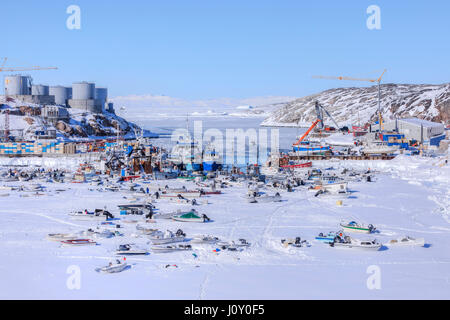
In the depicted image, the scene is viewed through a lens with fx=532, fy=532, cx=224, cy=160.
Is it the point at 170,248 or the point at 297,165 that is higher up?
the point at 297,165

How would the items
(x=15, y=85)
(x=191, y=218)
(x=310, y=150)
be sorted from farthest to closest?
(x=15, y=85), (x=310, y=150), (x=191, y=218)

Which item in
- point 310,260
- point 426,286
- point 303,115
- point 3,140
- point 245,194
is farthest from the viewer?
point 303,115

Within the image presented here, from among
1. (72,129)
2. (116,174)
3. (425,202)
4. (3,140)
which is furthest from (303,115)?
(425,202)

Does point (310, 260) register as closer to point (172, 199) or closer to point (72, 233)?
point (72, 233)

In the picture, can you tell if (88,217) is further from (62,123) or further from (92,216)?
(62,123)

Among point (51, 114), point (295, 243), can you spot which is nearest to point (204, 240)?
point (295, 243)

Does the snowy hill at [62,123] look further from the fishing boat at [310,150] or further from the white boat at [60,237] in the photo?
the white boat at [60,237]

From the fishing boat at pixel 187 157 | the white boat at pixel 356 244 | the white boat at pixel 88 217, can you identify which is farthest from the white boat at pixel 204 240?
the fishing boat at pixel 187 157
